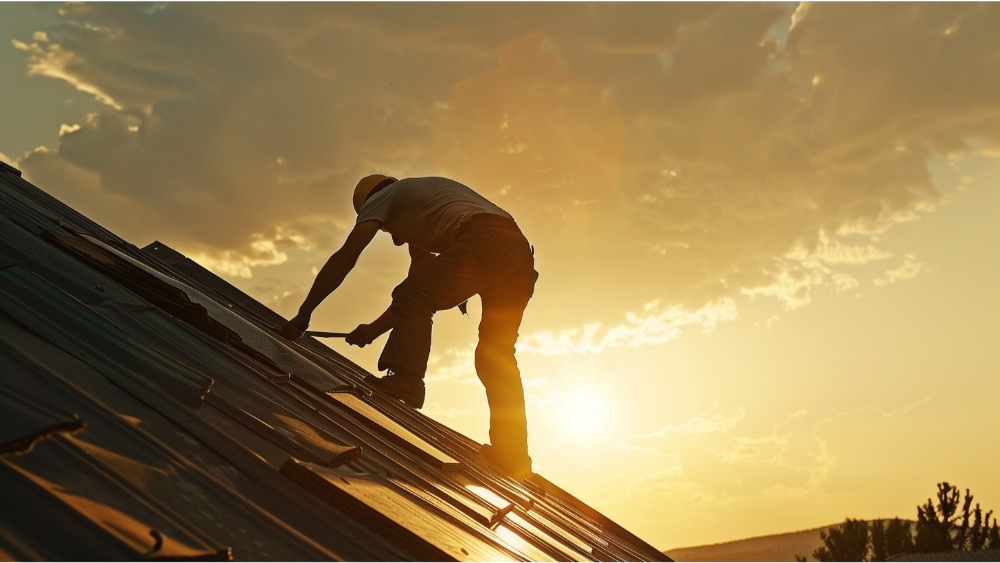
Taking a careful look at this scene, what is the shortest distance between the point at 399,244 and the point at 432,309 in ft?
2.29

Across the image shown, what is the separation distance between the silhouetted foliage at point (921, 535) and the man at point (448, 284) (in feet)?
94.9

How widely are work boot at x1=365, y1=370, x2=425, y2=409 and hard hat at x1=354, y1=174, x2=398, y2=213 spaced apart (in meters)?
1.43

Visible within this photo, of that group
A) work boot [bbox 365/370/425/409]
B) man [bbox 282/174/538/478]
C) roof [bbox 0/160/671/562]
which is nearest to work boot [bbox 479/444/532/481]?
man [bbox 282/174/538/478]

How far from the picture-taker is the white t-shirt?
4500 millimetres

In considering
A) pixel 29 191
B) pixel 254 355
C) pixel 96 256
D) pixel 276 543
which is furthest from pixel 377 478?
pixel 29 191

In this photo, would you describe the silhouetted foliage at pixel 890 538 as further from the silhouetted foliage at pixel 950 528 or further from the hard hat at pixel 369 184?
the hard hat at pixel 369 184

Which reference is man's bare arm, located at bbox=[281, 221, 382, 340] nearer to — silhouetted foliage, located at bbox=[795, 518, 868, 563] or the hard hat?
the hard hat

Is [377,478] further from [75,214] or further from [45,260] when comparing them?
[75,214]

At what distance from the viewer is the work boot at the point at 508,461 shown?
15.6 feet

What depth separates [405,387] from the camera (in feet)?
13.7

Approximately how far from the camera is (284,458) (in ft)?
5.62

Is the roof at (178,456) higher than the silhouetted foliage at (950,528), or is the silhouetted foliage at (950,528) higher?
the silhouetted foliage at (950,528)

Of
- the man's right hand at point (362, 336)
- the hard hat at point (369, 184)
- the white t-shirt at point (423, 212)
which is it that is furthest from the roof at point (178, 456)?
the hard hat at point (369, 184)

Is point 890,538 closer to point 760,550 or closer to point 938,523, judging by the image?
point 938,523
